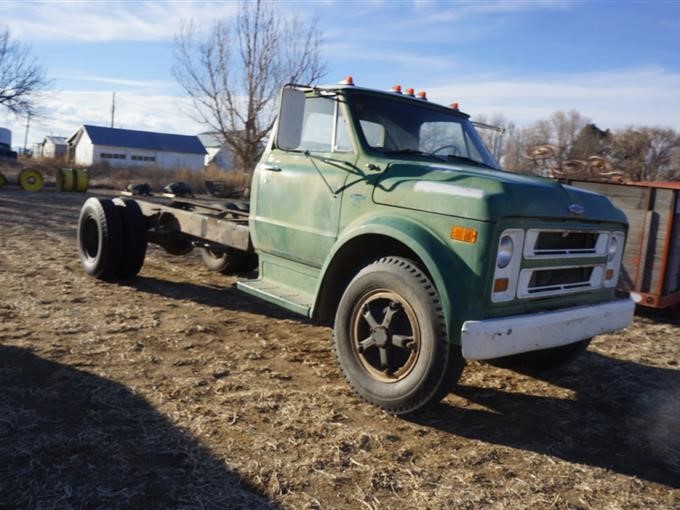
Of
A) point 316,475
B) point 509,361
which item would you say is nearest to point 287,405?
point 316,475

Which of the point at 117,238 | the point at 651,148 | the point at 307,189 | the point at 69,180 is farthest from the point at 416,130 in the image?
the point at 651,148

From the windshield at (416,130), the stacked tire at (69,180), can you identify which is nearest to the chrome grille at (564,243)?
the windshield at (416,130)

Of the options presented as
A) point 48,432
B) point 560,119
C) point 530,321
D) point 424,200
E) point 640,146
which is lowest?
point 48,432

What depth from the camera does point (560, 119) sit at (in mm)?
36625

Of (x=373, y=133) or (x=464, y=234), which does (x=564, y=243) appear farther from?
(x=373, y=133)

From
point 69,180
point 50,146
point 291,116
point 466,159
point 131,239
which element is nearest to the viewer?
point 291,116

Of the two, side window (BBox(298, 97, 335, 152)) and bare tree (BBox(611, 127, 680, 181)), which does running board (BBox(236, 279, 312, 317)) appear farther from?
bare tree (BBox(611, 127, 680, 181))

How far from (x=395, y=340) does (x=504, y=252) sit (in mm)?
863

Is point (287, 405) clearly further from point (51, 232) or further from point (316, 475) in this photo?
point (51, 232)

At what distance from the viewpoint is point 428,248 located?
11.5ft

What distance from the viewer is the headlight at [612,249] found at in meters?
4.29

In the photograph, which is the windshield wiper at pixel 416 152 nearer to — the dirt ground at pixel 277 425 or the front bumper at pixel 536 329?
the front bumper at pixel 536 329

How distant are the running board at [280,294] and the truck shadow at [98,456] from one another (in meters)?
1.27

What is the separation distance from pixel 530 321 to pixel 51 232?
373 inches
